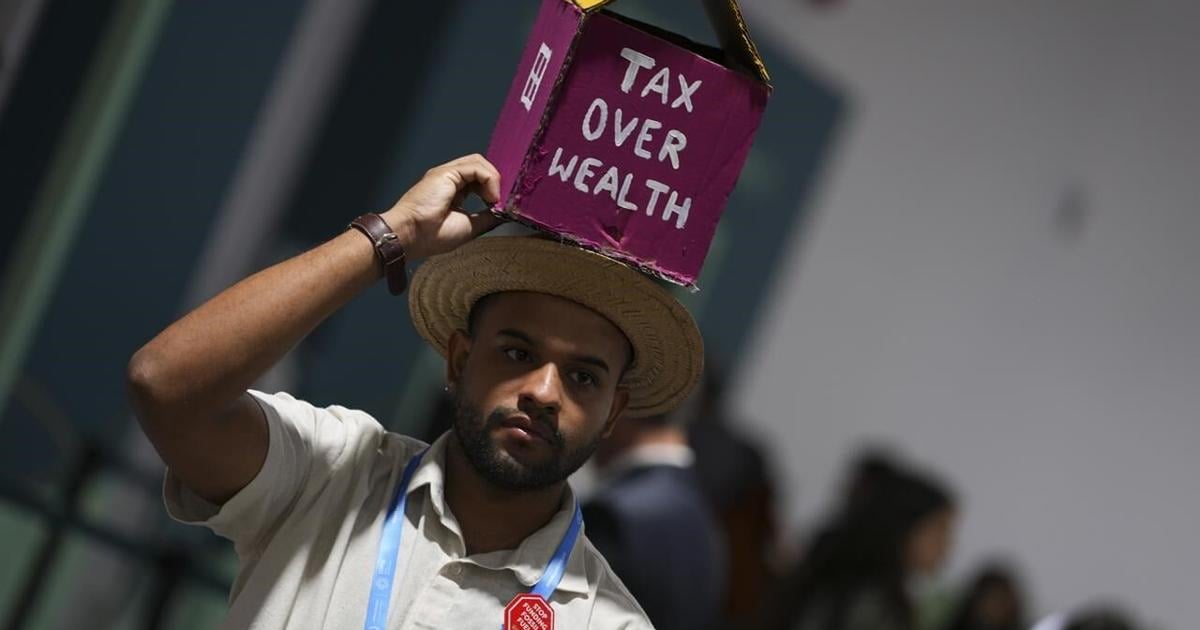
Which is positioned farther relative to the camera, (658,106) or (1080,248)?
(1080,248)

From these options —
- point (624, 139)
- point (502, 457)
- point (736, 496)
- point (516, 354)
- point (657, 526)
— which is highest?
point (624, 139)

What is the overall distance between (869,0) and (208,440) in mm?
6302

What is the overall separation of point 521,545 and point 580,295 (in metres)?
0.35

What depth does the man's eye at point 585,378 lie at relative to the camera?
2.45 m

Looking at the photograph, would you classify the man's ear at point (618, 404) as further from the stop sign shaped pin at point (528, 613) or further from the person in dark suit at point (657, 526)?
the person in dark suit at point (657, 526)

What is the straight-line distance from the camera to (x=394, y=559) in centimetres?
233

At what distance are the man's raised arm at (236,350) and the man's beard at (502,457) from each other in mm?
242

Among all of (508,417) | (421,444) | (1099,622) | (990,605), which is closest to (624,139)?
(508,417)

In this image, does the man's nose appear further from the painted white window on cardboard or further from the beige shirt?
the painted white window on cardboard

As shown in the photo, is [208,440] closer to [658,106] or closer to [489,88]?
[658,106]

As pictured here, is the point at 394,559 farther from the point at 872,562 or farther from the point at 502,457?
the point at 872,562

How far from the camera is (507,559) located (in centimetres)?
241

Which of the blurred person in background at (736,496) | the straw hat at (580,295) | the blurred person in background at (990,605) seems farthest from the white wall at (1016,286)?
the straw hat at (580,295)

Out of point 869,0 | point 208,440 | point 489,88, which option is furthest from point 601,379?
point 869,0
